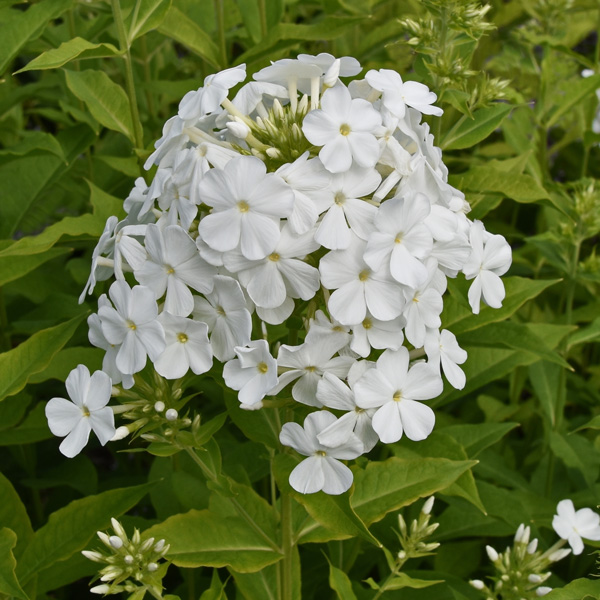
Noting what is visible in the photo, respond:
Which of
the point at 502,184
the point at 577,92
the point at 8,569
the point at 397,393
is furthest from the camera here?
the point at 577,92

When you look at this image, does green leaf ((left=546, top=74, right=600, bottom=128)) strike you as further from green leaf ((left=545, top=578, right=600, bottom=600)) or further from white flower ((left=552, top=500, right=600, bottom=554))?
green leaf ((left=545, top=578, right=600, bottom=600))

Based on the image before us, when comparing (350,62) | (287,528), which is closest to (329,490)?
(287,528)

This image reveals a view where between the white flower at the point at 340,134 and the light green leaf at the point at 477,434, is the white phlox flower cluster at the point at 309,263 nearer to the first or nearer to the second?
the white flower at the point at 340,134

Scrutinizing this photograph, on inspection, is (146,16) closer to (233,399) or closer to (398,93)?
(398,93)

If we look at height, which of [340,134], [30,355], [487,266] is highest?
[340,134]

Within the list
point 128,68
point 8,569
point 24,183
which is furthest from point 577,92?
point 8,569

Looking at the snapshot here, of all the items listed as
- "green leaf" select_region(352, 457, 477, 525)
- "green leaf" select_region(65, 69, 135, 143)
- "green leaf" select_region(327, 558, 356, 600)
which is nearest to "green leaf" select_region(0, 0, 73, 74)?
"green leaf" select_region(65, 69, 135, 143)
